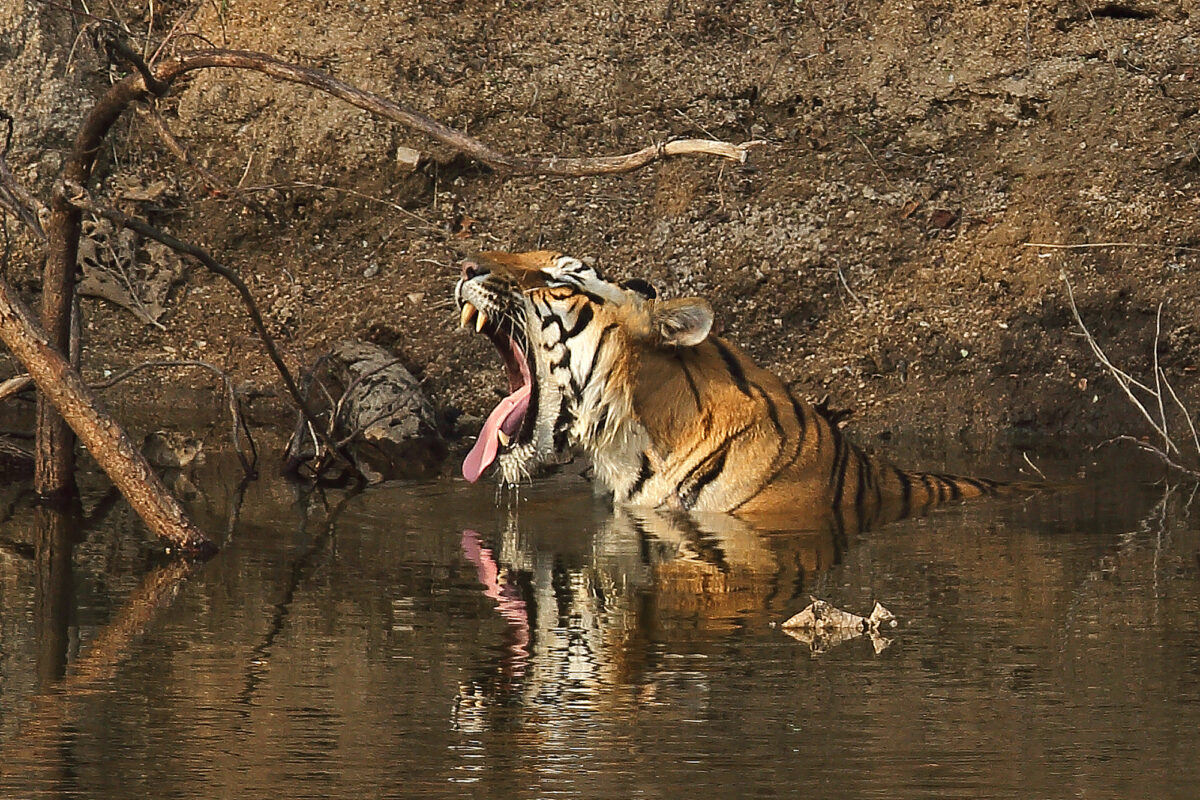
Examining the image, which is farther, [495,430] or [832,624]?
[495,430]

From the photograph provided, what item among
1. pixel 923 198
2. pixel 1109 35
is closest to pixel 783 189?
pixel 923 198

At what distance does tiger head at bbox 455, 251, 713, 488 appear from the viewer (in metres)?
6.00

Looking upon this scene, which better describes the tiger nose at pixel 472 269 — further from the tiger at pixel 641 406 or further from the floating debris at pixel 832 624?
the floating debris at pixel 832 624

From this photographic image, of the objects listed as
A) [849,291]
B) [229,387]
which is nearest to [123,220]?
[229,387]

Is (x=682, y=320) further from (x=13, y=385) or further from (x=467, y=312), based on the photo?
(x=13, y=385)

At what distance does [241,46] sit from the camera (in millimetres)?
9188

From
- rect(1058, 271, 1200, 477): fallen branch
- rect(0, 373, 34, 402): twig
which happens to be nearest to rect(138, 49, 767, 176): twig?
rect(0, 373, 34, 402): twig

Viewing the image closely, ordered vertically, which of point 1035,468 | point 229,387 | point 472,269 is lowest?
point 1035,468

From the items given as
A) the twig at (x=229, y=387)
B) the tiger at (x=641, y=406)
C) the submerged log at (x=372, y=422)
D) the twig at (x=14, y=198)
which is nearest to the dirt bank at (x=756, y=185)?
the submerged log at (x=372, y=422)

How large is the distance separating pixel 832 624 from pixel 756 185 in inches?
175

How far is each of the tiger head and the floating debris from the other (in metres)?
1.51

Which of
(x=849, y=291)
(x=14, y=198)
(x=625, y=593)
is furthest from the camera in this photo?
(x=849, y=291)

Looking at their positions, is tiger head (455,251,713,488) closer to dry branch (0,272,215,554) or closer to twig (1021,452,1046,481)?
dry branch (0,272,215,554)

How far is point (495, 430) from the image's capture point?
20.2ft
